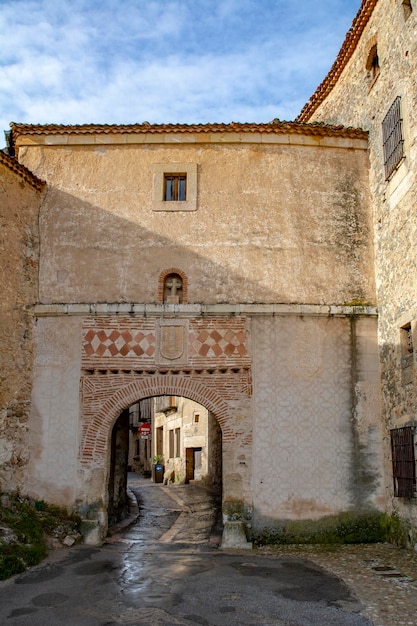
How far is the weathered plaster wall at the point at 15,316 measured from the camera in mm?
10797

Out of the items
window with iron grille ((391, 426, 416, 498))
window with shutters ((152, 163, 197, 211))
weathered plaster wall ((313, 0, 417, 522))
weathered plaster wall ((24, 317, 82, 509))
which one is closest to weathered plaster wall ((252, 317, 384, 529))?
weathered plaster wall ((313, 0, 417, 522))

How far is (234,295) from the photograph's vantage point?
38.4 feet

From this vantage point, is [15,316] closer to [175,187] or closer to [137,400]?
[137,400]

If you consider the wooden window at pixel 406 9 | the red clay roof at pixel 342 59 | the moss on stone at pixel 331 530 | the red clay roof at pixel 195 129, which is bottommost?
the moss on stone at pixel 331 530

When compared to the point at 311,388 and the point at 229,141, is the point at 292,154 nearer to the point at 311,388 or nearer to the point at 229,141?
the point at 229,141

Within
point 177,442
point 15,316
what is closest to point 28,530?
point 15,316

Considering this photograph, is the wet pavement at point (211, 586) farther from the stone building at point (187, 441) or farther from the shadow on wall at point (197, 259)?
the stone building at point (187, 441)

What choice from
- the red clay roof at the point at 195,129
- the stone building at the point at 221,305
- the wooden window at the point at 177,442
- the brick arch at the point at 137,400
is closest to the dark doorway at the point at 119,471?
the brick arch at the point at 137,400

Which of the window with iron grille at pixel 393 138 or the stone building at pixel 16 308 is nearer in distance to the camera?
the window with iron grille at pixel 393 138

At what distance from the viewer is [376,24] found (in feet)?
37.6

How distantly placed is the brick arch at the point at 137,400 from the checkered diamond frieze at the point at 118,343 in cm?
58

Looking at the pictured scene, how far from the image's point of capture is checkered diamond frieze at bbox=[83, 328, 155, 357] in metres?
11.4

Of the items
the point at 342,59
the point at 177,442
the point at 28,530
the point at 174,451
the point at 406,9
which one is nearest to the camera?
the point at 28,530

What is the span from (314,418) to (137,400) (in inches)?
132
